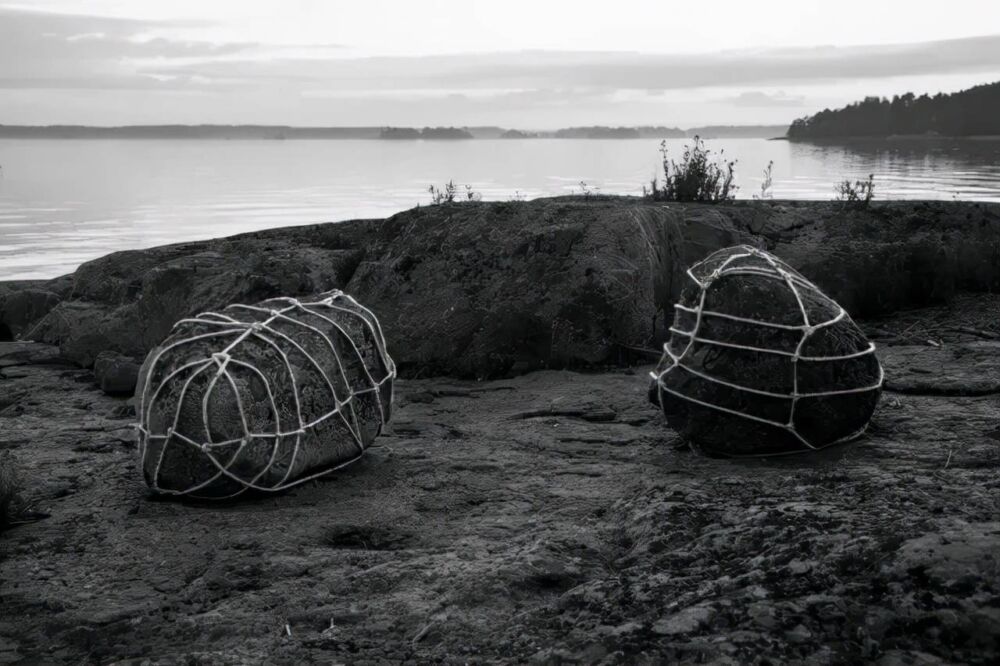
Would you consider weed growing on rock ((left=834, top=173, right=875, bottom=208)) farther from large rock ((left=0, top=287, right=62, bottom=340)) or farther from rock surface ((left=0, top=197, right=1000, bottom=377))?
large rock ((left=0, top=287, right=62, bottom=340))

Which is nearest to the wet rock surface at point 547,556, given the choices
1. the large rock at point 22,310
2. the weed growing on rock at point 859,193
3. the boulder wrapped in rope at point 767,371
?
the boulder wrapped in rope at point 767,371

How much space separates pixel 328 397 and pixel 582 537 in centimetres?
193

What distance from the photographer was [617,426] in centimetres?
629

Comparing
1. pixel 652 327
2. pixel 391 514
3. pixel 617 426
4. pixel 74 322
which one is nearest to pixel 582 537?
pixel 391 514

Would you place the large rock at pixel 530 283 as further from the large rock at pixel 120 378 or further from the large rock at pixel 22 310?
the large rock at pixel 22 310

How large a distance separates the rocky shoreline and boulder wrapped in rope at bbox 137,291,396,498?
0.62ft

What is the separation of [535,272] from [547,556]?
4.28m

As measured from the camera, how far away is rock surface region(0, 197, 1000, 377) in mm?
8039

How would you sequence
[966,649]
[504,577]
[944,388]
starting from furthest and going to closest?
[944,388], [504,577], [966,649]

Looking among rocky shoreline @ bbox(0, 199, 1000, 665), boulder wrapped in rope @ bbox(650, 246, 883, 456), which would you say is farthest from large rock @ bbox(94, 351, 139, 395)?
boulder wrapped in rope @ bbox(650, 246, 883, 456)

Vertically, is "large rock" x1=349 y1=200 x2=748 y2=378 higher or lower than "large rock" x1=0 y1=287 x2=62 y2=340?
higher

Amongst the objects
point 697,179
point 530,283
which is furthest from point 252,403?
point 697,179

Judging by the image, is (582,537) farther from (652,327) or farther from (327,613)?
(652,327)

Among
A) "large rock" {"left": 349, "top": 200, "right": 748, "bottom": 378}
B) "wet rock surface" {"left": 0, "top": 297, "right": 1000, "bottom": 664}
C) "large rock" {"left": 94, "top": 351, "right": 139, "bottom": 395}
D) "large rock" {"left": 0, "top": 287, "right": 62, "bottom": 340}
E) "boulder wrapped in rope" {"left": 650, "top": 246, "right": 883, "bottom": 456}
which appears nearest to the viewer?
"wet rock surface" {"left": 0, "top": 297, "right": 1000, "bottom": 664}
